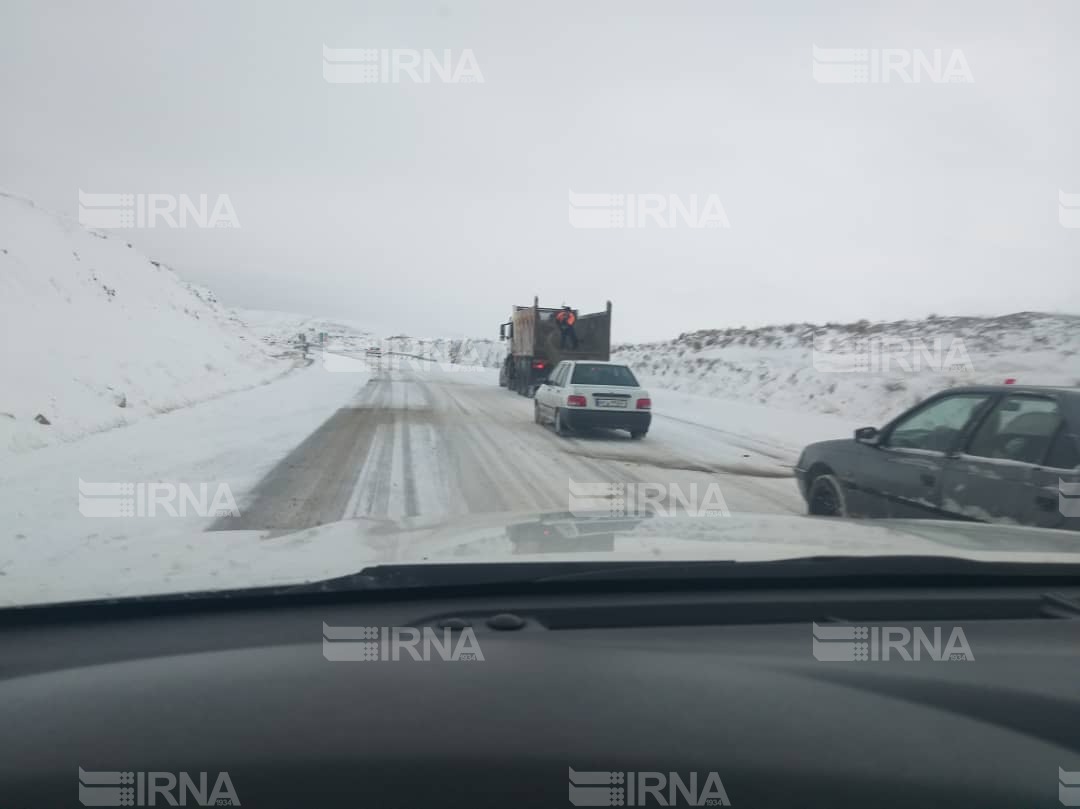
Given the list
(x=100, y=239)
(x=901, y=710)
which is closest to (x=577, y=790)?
(x=901, y=710)

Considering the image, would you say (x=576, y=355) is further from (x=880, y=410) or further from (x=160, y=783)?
(x=160, y=783)

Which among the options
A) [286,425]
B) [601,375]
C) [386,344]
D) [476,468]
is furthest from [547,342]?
[386,344]

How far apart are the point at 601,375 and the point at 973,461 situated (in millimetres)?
10677

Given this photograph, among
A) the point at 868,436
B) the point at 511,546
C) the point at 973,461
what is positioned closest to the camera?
the point at 511,546

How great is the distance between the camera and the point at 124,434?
42.2 feet

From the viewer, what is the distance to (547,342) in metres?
26.8

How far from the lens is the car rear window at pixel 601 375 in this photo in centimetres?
1534

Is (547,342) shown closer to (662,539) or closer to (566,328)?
(566,328)

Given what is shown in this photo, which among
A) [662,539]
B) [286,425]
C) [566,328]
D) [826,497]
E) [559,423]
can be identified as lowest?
[286,425]

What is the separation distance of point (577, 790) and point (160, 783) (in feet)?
3.39

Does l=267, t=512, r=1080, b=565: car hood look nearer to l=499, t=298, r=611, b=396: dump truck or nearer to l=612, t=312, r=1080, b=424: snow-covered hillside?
l=612, t=312, r=1080, b=424: snow-covered hillside

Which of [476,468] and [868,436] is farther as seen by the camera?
[476,468]

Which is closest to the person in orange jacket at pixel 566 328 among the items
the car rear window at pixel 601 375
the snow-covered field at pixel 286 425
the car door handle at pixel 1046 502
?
the snow-covered field at pixel 286 425

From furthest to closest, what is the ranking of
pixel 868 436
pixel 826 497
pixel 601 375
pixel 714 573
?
1. pixel 601 375
2. pixel 826 497
3. pixel 868 436
4. pixel 714 573
